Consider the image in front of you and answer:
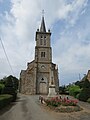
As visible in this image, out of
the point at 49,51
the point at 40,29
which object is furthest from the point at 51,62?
the point at 40,29

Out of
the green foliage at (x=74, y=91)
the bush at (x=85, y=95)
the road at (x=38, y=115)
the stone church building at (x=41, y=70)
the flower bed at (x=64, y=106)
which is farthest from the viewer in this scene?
the stone church building at (x=41, y=70)

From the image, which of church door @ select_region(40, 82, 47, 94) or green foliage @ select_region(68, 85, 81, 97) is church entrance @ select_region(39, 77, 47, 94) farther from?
green foliage @ select_region(68, 85, 81, 97)

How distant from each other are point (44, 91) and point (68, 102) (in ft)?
113

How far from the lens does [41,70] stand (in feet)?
176

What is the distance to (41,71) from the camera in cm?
5353

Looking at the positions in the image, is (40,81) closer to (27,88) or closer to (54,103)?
(27,88)

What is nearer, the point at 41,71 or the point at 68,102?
the point at 68,102

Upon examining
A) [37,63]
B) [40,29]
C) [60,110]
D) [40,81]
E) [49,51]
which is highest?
[40,29]

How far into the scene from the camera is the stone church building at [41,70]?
51.9m

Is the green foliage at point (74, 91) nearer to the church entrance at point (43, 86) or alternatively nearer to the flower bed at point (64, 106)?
the church entrance at point (43, 86)

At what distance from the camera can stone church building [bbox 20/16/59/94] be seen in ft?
170

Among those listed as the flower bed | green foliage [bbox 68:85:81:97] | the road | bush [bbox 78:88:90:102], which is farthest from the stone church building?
→ the road

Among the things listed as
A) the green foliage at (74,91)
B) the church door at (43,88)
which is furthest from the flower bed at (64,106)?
the church door at (43,88)

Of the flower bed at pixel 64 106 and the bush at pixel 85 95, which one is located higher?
the bush at pixel 85 95
